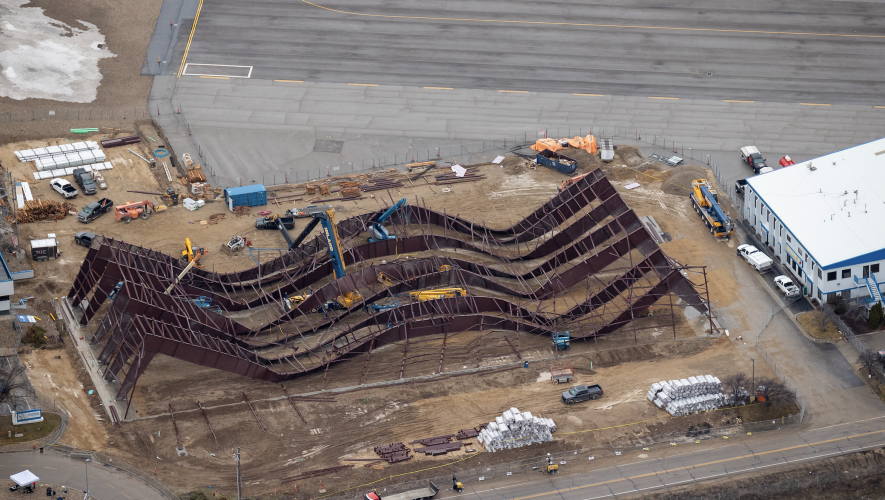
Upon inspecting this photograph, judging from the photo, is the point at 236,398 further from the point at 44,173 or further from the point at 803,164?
the point at 803,164

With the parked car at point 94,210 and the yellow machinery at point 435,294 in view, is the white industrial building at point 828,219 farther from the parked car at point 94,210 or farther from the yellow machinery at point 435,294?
the parked car at point 94,210

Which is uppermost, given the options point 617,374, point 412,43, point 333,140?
point 412,43

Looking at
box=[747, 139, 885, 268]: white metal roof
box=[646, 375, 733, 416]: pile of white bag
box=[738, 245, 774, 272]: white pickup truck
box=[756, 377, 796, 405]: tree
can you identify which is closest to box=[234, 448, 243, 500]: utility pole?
box=[646, 375, 733, 416]: pile of white bag

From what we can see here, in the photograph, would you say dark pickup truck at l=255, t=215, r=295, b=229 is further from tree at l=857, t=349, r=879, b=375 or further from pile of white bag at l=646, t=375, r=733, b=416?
tree at l=857, t=349, r=879, b=375

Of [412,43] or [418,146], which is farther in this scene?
[412,43]

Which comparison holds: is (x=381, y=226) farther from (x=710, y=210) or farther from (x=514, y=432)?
(x=710, y=210)

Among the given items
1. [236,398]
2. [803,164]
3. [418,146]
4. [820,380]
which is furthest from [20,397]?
[803,164]
